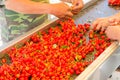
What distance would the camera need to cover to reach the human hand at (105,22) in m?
1.78

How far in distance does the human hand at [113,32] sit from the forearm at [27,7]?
0.46 meters

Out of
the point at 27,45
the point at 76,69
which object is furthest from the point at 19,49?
the point at 76,69

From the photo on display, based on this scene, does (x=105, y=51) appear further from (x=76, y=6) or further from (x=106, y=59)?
(x=76, y=6)

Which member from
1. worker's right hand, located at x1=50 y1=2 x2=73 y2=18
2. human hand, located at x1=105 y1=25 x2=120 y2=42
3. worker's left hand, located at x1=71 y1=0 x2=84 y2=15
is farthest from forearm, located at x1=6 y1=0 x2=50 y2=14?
human hand, located at x1=105 y1=25 x2=120 y2=42

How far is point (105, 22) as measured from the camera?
1807 millimetres

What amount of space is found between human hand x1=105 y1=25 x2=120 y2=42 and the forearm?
46 cm

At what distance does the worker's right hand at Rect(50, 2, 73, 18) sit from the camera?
5.86 feet

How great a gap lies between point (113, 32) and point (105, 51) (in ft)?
0.77

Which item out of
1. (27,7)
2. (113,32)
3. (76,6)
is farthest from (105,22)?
(27,7)

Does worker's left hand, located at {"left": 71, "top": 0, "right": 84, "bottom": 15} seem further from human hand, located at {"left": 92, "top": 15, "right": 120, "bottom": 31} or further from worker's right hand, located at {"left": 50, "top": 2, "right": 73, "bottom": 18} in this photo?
human hand, located at {"left": 92, "top": 15, "right": 120, "bottom": 31}

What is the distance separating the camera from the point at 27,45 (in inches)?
63.2

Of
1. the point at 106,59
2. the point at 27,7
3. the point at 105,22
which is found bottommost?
the point at 106,59

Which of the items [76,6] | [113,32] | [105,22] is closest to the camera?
[113,32]

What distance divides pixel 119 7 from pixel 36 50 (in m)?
1.06
